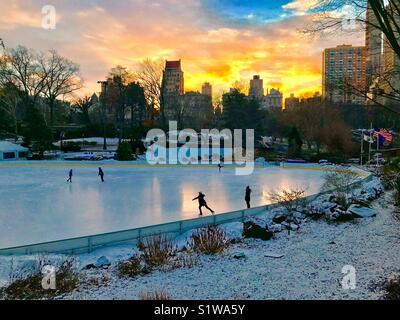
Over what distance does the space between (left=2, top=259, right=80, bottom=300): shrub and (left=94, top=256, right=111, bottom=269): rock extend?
737 millimetres

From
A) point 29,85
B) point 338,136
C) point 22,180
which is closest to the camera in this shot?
point 22,180

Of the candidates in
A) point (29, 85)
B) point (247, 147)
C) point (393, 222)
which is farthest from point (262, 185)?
point (29, 85)

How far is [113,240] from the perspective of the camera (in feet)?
30.1

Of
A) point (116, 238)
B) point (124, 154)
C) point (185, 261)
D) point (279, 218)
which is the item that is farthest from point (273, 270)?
point (124, 154)

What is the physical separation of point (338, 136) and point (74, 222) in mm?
34021

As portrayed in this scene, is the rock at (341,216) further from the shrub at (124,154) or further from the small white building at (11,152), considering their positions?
the small white building at (11,152)

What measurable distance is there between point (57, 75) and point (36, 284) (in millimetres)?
53438

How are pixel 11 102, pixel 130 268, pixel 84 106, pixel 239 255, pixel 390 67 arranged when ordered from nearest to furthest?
pixel 130 268 < pixel 239 255 < pixel 390 67 < pixel 11 102 < pixel 84 106

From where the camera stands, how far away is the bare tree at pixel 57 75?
53.2 m

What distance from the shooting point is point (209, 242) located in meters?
8.41

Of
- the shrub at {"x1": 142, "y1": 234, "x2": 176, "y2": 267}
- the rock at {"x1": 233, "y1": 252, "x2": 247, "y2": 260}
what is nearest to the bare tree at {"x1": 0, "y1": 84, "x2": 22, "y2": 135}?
the shrub at {"x1": 142, "y1": 234, "x2": 176, "y2": 267}

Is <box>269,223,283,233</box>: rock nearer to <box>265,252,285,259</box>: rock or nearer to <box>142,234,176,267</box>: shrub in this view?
<box>265,252,285,259</box>: rock

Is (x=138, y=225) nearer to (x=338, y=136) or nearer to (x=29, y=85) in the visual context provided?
(x=338, y=136)

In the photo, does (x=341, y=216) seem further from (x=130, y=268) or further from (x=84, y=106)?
(x=84, y=106)
